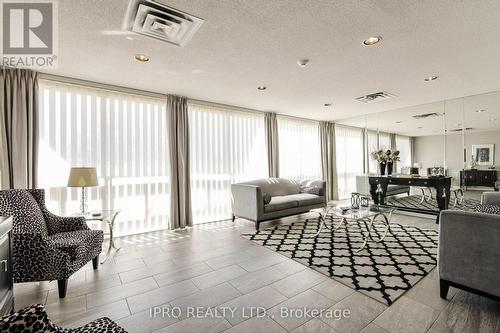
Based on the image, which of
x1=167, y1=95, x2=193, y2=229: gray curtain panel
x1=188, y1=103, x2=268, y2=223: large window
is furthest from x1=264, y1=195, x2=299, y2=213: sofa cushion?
x1=167, y1=95, x2=193, y2=229: gray curtain panel

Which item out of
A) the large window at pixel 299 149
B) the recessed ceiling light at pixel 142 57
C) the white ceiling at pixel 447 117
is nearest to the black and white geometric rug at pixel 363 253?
the large window at pixel 299 149

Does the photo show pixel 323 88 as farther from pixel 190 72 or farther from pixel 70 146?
pixel 70 146

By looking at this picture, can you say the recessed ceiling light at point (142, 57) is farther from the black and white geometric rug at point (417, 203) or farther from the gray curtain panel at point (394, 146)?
the black and white geometric rug at point (417, 203)

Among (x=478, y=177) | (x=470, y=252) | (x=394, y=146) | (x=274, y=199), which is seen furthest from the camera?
(x=394, y=146)

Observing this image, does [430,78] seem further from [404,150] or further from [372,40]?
[404,150]

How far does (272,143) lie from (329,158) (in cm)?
242

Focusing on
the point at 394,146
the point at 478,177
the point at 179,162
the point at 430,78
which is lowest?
the point at 478,177

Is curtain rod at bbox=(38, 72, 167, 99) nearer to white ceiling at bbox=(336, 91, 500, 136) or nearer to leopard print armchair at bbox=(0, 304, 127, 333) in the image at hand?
leopard print armchair at bbox=(0, 304, 127, 333)

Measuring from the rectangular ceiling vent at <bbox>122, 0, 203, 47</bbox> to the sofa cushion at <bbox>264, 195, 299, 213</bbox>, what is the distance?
10.0 feet

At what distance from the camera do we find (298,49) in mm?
2715

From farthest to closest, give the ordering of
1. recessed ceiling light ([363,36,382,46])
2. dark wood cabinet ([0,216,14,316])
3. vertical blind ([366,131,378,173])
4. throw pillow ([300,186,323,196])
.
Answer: vertical blind ([366,131,378,173]) < throw pillow ([300,186,323,196]) < recessed ceiling light ([363,36,382,46]) < dark wood cabinet ([0,216,14,316])

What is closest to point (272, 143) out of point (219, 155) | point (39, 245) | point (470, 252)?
point (219, 155)

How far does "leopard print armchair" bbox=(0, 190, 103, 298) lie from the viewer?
2.07 m

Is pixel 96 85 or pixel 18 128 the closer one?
pixel 18 128
